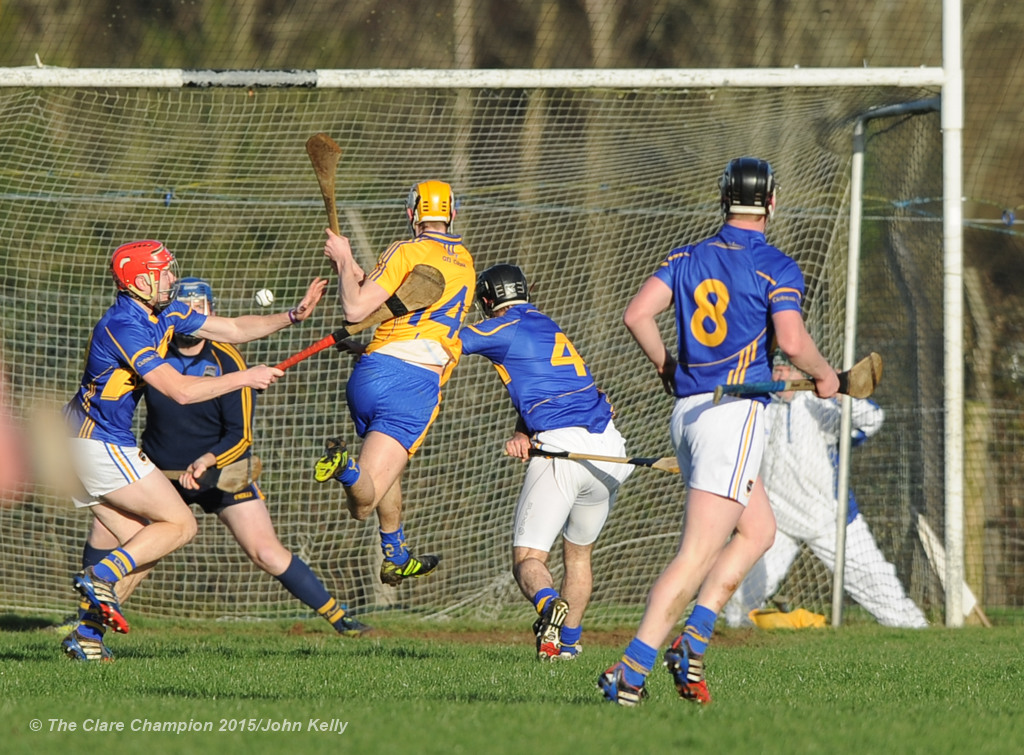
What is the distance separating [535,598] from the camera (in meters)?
6.84

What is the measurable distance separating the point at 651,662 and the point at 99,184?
8897mm

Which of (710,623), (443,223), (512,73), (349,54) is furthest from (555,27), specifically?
(710,623)

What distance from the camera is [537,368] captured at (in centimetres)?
718

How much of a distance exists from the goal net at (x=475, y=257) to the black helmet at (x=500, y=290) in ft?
9.13

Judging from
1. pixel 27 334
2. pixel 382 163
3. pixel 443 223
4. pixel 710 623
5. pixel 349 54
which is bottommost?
pixel 710 623

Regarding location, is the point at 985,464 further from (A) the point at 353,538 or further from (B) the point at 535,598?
(B) the point at 535,598

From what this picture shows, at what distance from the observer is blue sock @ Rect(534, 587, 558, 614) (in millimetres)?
6747

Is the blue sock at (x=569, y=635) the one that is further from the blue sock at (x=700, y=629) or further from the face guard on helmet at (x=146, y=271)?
the face guard on helmet at (x=146, y=271)

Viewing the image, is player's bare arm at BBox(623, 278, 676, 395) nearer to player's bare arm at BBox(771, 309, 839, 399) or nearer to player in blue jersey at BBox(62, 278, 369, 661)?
player's bare arm at BBox(771, 309, 839, 399)

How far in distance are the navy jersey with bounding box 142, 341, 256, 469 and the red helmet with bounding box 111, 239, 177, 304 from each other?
1.00 metres

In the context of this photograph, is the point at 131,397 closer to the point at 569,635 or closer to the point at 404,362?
the point at 404,362

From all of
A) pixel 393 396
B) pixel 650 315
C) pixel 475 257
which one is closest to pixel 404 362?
pixel 393 396

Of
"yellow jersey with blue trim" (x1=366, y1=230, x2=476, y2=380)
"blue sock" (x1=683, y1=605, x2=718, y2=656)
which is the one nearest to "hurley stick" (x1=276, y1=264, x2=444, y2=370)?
"yellow jersey with blue trim" (x1=366, y1=230, x2=476, y2=380)

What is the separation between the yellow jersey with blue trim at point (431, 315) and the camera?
6.90 meters
